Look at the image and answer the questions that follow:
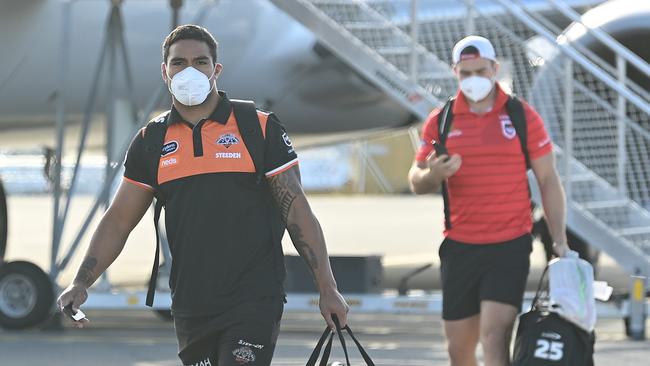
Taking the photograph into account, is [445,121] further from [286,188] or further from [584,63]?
[584,63]

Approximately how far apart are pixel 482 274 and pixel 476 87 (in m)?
0.84

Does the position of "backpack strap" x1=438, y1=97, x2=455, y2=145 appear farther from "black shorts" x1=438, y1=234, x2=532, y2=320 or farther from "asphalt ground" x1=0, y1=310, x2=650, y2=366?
"asphalt ground" x1=0, y1=310, x2=650, y2=366

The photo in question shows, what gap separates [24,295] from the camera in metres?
10.5

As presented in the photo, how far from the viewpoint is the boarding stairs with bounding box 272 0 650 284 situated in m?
9.96

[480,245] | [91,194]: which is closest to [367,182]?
[91,194]

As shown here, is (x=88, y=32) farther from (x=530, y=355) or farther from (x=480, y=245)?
(x=530, y=355)

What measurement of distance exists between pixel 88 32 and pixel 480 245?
21.0 ft

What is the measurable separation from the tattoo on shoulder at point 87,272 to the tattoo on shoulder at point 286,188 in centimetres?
67

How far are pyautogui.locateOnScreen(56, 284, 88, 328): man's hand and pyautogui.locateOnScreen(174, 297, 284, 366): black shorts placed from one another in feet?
1.05

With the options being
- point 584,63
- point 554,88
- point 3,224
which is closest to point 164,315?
point 3,224

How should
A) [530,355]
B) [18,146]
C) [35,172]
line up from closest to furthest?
1. [530,355]
2. [18,146]
3. [35,172]

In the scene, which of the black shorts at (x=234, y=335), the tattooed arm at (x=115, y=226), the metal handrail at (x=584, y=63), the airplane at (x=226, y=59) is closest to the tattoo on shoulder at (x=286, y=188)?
the black shorts at (x=234, y=335)

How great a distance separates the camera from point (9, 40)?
36.8ft

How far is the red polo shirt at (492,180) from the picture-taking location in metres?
6.05
